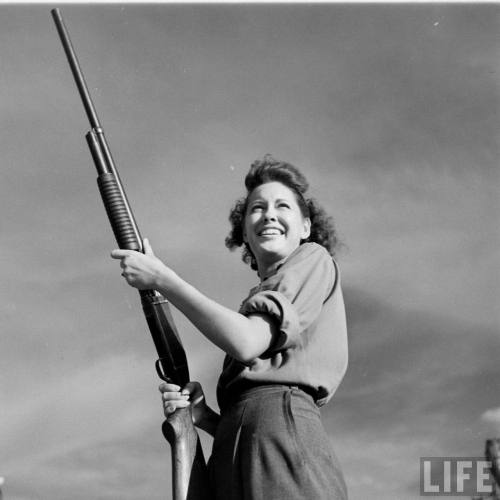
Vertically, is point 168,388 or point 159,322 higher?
point 159,322

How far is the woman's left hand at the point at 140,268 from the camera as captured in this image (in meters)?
3.26

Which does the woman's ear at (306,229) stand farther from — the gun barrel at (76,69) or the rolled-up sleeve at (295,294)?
the gun barrel at (76,69)

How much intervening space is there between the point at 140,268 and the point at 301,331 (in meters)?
0.73

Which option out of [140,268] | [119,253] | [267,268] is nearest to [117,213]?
[119,253]

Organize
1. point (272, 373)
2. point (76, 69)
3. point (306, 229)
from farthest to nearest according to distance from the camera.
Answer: point (76, 69), point (306, 229), point (272, 373)

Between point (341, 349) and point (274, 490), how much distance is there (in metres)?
0.75

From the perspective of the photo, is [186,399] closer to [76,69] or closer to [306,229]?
[306,229]

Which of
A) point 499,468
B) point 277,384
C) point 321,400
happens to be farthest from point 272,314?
point 499,468

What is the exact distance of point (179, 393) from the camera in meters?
3.71

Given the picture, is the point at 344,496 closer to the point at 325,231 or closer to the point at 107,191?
the point at 325,231

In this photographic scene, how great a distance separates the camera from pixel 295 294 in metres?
3.43

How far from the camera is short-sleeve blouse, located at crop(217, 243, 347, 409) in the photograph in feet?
10.7

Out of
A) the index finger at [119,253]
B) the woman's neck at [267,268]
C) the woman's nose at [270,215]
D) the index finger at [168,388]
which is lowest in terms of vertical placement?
the index finger at [168,388]

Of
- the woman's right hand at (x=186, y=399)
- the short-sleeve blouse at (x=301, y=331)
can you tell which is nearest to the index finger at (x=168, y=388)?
the woman's right hand at (x=186, y=399)
